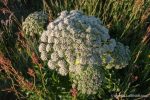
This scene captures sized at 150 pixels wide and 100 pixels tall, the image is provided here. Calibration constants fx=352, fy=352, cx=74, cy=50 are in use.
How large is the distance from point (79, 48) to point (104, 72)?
0.59 metres

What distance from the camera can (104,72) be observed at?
12.6 ft

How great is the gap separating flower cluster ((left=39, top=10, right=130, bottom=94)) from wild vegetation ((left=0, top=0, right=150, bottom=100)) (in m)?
0.19

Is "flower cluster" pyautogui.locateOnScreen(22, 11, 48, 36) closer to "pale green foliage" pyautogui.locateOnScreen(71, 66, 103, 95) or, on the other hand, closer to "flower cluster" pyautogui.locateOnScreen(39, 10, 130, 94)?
"flower cluster" pyautogui.locateOnScreen(39, 10, 130, 94)

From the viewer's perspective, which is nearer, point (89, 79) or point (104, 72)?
point (89, 79)

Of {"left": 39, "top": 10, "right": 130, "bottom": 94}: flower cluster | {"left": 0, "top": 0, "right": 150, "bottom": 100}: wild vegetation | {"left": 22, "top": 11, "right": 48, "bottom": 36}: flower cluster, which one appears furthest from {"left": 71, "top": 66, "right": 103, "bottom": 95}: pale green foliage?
{"left": 22, "top": 11, "right": 48, "bottom": 36}: flower cluster

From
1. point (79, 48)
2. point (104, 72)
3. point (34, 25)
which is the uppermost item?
point (34, 25)

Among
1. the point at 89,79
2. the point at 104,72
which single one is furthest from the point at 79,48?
the point at 104,72

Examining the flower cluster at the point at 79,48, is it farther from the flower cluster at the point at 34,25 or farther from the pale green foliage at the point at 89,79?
the flower cluster at the point at 34,25

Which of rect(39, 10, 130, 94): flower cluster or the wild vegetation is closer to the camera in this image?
rect(39, 10, 130, 94): flower cluster

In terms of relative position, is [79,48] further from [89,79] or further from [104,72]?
[104,72]

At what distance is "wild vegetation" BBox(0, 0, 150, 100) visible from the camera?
3.82 m

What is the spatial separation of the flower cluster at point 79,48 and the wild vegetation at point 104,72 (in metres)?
0.19

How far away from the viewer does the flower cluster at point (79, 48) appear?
11.1 ft

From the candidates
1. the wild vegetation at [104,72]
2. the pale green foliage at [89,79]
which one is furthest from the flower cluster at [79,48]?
the wild vegetation at [104,72]
